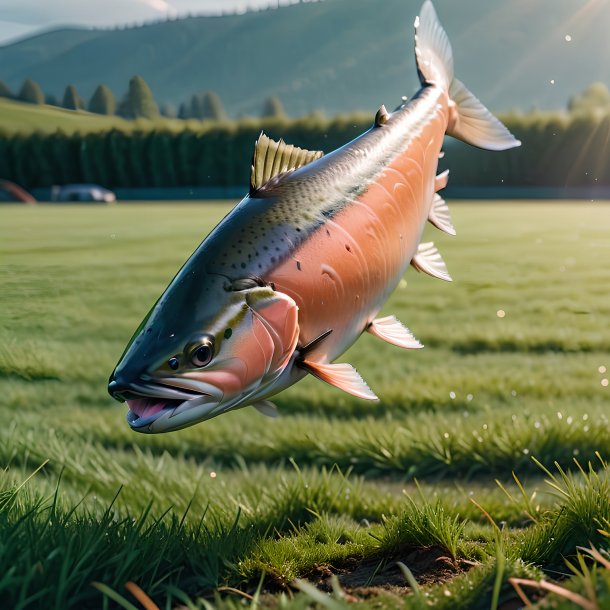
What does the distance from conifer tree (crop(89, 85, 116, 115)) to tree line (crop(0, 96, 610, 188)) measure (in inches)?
Result: 14.4

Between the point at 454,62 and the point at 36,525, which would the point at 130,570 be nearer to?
the point at 36,525

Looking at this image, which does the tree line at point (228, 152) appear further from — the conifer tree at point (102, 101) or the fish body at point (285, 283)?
the conifer tree at point (102, 101)

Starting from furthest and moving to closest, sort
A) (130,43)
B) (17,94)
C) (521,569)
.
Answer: (130,43) → (17,94) → (521,569)

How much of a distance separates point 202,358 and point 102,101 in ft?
7.87

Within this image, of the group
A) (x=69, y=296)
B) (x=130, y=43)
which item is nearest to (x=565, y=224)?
(x=130, y=43)

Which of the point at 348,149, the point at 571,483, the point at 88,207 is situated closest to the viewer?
the point at 348,149

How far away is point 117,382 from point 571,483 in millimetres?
2083

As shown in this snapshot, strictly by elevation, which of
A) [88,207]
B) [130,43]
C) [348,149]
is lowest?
[88,207]

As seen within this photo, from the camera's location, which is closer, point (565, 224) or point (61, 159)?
point (61, 159)

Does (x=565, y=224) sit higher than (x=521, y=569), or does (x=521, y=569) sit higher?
(x=521, y=569)

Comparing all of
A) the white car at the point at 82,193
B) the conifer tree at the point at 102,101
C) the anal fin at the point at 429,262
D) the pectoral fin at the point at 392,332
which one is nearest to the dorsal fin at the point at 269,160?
the pectoral fin at the point at 392,332

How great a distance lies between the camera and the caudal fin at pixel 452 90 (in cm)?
281

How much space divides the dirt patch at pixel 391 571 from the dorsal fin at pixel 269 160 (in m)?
1.49

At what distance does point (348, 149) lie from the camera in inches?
94.7
